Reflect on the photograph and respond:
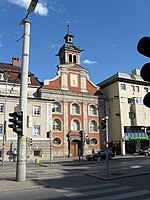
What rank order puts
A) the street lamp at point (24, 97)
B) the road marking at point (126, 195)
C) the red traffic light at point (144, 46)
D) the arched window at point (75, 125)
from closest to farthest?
the red traffic light at point (144, 46) → the road marking at point (126, 195) → the street lamp at point (24, 97) → the arched window at point (75, 125)

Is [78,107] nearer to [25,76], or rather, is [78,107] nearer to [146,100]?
[25,76]

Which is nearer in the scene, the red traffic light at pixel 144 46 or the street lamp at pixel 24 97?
the red traffic light at pixel 144 46

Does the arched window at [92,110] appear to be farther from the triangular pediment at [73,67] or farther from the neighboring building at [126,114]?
the triangular pediment at [73,67]

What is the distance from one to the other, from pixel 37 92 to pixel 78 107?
8611mm

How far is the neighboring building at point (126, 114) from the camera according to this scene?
46.2 m

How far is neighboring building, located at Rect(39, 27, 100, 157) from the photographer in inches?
1666

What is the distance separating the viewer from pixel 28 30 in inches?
555

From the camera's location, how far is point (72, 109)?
4512 centimetres

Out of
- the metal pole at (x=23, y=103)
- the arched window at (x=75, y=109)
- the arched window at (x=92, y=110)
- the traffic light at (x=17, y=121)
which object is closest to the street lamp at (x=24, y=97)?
the metal pole at (x=23, y=103)

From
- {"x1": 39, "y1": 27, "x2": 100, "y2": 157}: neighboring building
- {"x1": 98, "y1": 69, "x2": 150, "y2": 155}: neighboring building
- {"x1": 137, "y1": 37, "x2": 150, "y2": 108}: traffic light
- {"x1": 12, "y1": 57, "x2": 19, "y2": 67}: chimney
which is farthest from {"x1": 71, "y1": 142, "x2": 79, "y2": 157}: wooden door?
{"x1": 137, "y1": 37, "x2": 150, "y2": 108}: traffic light

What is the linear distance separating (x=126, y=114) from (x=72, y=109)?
1119 centimetres

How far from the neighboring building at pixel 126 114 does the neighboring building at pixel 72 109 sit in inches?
144

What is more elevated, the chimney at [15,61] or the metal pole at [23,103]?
the chimney at [15,61]

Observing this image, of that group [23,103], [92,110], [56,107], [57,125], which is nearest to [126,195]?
[23,103]
